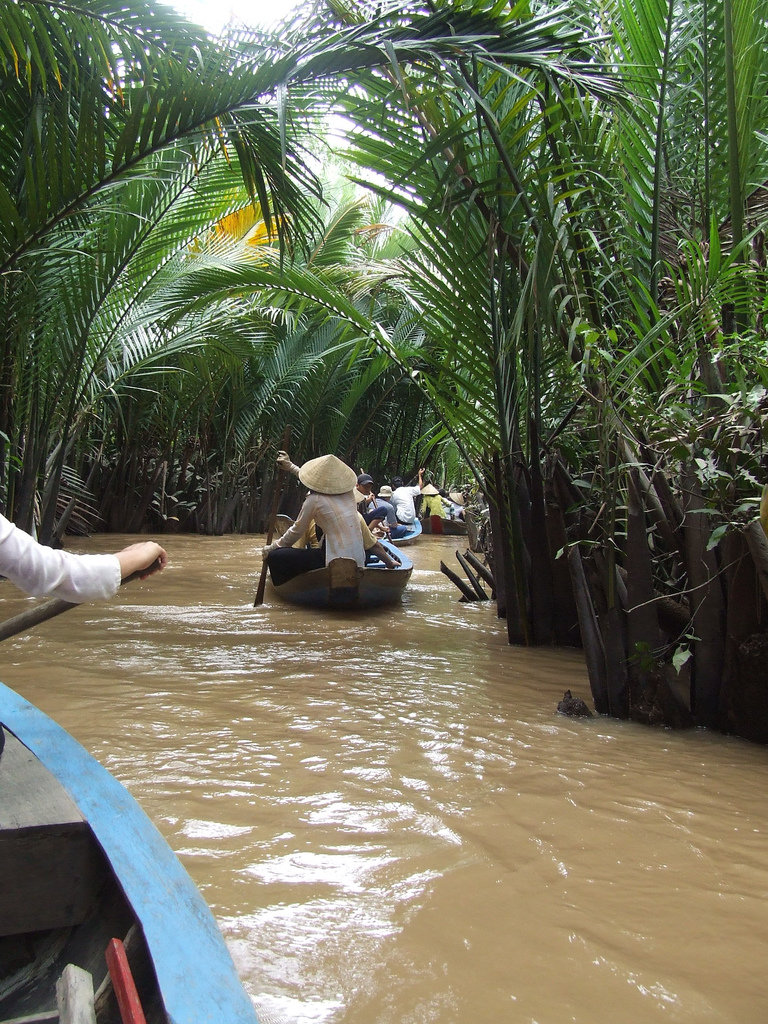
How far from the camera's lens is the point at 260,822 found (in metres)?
2.47

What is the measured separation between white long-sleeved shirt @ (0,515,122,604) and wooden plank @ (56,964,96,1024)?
707 mm

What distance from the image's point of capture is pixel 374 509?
10.9 metres

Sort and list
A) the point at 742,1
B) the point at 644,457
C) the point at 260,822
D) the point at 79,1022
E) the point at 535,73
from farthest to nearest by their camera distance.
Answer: the point at 535,73 → the point at 644,457 → the point at 742,1 → the point at 260,822 → the point at 79,1022

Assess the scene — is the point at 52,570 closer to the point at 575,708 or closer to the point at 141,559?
the point at 141,559

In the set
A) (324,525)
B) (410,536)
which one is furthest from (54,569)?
(410,536)

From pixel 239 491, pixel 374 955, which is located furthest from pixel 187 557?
pixel 374 955

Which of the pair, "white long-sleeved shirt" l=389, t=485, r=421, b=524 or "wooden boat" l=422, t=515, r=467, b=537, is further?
"wooden boat" l=422, t=515, r=467, b=537

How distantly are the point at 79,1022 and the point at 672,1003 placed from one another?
1164 millimetres

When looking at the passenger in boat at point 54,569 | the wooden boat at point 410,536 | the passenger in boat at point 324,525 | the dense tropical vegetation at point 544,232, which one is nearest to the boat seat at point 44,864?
the passenger in boat at point 54,569

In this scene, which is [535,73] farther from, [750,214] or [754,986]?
[754,986]

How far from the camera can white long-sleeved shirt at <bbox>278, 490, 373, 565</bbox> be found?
6484mm

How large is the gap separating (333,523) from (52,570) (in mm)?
4810

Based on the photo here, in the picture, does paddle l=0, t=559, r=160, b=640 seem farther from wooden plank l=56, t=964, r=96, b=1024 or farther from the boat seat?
wooden plank l=56, t=964, r=96, b=1024

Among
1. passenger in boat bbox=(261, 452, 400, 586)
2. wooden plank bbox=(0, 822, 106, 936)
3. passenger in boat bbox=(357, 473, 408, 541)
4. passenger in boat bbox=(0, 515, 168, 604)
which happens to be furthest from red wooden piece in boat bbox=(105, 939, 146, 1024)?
passenger in boat bbox=(357, 473, 408, 541)
